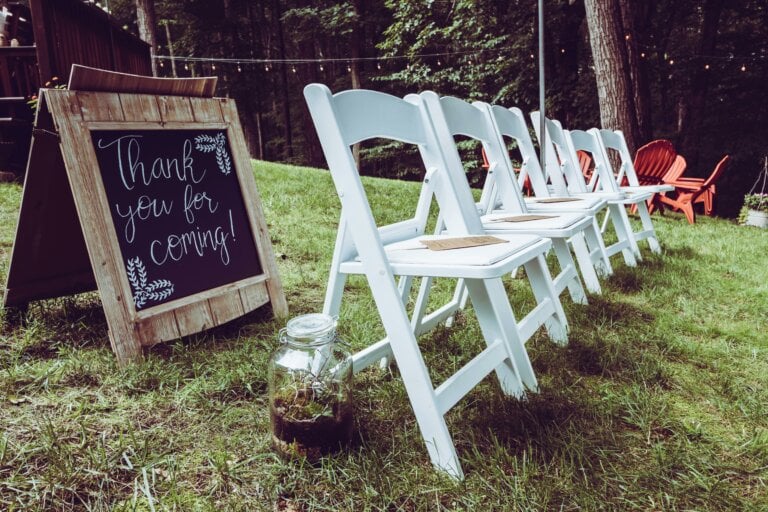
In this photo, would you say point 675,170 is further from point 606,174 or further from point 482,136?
point 482,136

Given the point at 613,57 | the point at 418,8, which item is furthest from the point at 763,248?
the point at 418,8

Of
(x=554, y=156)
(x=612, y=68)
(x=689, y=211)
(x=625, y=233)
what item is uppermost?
(x=612, y=68)

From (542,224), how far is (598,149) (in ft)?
8.03

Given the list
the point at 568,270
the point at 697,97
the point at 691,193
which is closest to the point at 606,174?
the point at 568,270

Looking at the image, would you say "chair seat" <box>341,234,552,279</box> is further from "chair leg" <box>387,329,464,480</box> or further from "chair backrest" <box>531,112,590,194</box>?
"chair backrest" <box>531,112,590,194</box>

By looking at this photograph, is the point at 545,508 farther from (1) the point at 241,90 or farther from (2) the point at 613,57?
(1) the point at 241,90

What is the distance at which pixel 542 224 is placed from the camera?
2.21 m

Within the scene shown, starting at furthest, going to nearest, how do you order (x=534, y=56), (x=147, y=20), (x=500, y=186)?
(x=534, y=56) < (x=147, y=20) < (x=500, y=186)

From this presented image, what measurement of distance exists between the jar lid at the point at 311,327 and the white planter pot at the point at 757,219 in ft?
24.6

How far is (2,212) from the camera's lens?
421 cm

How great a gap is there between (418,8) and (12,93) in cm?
1102

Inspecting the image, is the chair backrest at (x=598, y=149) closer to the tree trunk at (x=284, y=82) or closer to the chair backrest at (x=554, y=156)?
the chair backrest at (x=554, y=156)

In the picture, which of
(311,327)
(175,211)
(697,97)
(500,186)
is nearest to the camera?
(311,327)

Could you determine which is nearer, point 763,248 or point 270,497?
point 270,497
